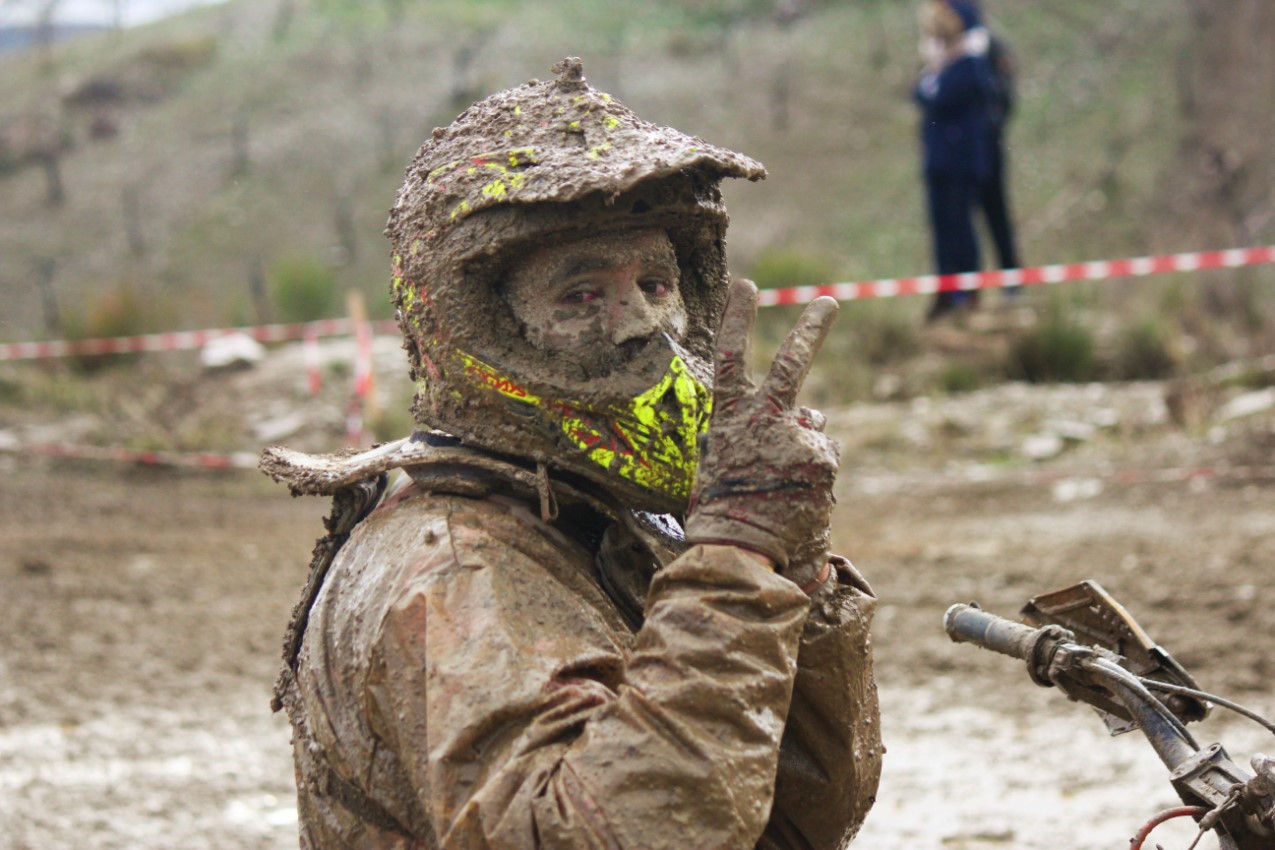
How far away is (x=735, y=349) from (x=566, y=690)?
0.53 meters

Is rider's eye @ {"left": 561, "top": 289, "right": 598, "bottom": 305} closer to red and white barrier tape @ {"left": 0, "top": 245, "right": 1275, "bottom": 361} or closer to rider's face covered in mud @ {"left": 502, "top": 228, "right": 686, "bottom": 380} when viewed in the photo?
rider's face covered in mud @ {"left": 502, "top": 228, "right": 686, "bottom": 380}

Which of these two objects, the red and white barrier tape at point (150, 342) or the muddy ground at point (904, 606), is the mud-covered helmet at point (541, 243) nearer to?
the muddy ground at point (904, 606)

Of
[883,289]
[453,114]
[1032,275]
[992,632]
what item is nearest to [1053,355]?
[1032,275]

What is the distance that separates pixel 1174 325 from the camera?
1136cm

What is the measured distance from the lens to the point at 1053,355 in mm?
11086

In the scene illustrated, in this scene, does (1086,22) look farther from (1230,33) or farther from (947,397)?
(947,397)

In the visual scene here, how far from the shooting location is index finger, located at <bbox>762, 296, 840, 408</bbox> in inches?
A: 83.7

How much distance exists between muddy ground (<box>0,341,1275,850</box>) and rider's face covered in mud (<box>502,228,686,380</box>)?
3091mm

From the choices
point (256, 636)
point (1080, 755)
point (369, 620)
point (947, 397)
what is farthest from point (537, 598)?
point (947, 397)

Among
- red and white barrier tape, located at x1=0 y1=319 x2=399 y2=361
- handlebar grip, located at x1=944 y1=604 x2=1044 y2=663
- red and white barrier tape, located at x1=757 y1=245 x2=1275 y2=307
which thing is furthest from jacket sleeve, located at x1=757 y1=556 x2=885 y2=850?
red and white barrier tape, located at x1=0 y1=319 x2=399 y2=361

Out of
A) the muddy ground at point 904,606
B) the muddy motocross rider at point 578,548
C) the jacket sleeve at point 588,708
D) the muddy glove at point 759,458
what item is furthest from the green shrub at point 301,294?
the muddy glove at point 759,458

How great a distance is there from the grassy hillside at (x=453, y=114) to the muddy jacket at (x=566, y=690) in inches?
612

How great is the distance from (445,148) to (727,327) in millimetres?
698

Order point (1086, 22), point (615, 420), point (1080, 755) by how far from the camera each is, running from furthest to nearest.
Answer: point (1086, 22)
point (1080, 755)
point (615, 420)
